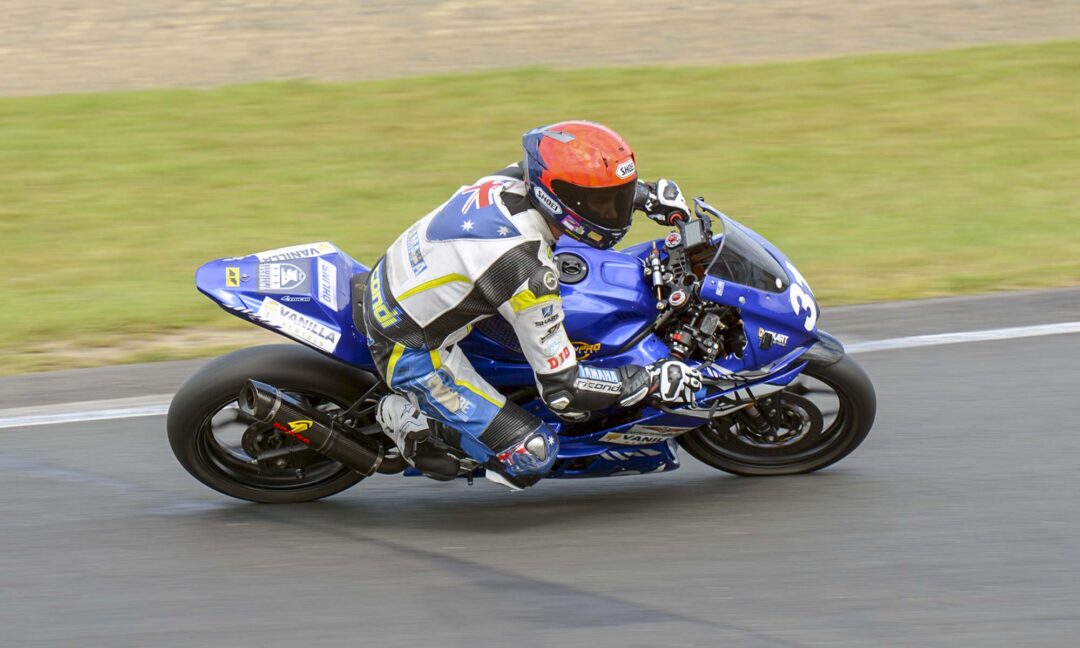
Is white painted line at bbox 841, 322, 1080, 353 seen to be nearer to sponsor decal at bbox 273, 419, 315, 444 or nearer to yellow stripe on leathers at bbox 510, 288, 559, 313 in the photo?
yellow stripe on leathers at bbox 510, 288, 559, 313

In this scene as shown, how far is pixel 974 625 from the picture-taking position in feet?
14.1

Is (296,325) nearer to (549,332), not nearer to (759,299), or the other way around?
(549,332)

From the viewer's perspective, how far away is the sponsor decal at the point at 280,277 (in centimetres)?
500

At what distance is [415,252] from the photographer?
15.8 ft

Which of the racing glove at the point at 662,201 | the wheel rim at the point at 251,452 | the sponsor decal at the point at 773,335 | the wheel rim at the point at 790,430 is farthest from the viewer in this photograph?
the wheel rim at the point at 790,430

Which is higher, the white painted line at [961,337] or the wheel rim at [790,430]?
the wheel rim at [790,430]

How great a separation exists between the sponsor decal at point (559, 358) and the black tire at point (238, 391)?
884 mm

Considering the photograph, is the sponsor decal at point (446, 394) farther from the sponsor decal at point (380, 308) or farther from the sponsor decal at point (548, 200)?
the sponsor decal at point (548, 200)

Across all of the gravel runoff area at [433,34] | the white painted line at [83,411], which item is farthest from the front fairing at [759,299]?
the gravel runoff area at [433,34]

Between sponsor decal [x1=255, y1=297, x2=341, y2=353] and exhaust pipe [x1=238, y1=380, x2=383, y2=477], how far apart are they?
0.24m

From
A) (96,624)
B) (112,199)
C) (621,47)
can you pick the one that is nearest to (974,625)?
(96,624)

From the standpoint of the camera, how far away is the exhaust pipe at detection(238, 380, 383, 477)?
4938mm

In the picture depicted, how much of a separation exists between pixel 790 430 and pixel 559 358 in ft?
4.24

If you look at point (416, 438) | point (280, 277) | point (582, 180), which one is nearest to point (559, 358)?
point (582, 180)
